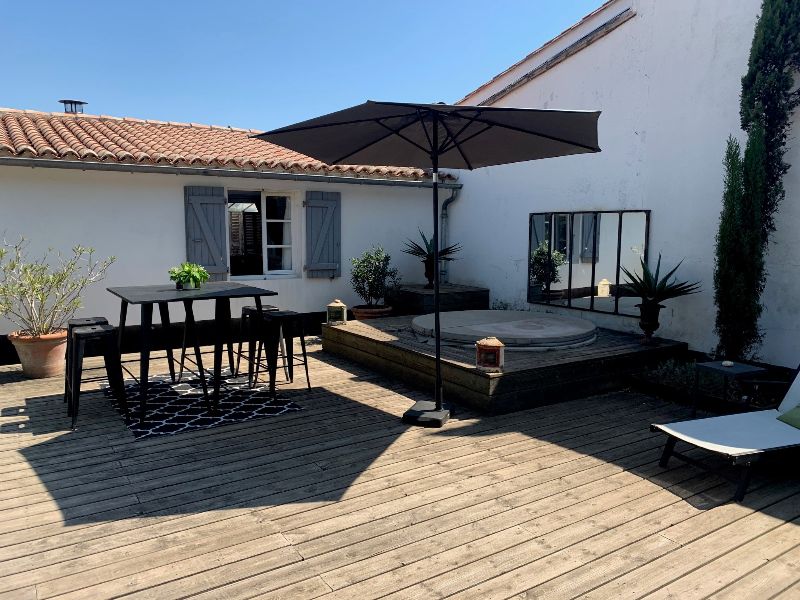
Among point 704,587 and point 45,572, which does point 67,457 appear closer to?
point 45,572

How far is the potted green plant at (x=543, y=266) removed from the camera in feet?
27.2

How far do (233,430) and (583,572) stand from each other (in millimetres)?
3101

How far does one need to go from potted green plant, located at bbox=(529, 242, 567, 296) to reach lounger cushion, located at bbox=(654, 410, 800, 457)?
4323 mm

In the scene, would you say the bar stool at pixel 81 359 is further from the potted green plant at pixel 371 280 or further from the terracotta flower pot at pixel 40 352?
the potted green plant at pixel 371 280

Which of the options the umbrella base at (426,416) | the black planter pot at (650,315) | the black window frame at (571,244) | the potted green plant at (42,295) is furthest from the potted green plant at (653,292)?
the potted green plant at (42,295)

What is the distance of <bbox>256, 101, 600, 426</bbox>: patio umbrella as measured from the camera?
4172 millimetres

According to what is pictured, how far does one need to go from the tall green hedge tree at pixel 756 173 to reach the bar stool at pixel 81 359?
237 inches

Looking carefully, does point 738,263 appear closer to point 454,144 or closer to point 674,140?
point 674,140

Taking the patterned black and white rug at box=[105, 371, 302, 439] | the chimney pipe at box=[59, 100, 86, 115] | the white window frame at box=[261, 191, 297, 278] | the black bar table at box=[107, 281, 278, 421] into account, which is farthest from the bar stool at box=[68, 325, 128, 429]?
the chimney pipe at box=[59, 100, 86, 115]

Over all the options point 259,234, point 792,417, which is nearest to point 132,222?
point 259,234

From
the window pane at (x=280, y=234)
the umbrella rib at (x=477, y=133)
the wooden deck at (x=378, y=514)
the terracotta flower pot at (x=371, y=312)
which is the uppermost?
the umbrella rib at (x=477, y=133)

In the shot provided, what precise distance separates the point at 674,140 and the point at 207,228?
6.35 metres

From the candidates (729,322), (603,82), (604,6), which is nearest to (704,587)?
(729,322)

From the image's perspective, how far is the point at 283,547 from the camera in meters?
2.94
